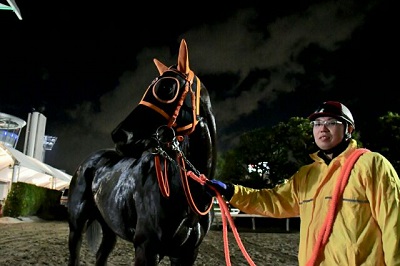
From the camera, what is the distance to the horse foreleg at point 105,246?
4902mm

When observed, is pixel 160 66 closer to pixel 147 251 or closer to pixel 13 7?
pixel 147 251

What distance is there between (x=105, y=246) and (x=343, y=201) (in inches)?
153

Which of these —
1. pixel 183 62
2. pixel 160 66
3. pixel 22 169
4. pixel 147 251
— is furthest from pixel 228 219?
pixel 22 169

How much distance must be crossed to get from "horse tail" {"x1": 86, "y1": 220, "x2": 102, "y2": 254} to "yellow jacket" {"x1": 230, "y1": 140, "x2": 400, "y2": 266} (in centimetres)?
386

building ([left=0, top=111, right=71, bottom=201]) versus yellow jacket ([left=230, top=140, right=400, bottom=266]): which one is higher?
building ([left=0, top=111, right=71, bottom=201])

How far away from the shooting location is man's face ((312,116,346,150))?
215 cm

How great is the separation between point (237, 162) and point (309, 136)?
22.6 feet

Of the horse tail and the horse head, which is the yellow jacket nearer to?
the horse head

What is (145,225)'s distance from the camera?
304 centimetres

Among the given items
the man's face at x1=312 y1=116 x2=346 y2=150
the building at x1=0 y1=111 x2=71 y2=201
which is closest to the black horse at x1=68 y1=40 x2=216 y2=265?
the man's face at x1=312 y1=116 x2=346 y2=150

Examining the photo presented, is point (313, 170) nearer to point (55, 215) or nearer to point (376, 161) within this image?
point (376, 161)

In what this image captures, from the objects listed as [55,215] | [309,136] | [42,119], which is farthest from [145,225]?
[42,119]

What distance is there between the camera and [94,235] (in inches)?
208

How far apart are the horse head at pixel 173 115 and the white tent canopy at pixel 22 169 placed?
65.7 feet
